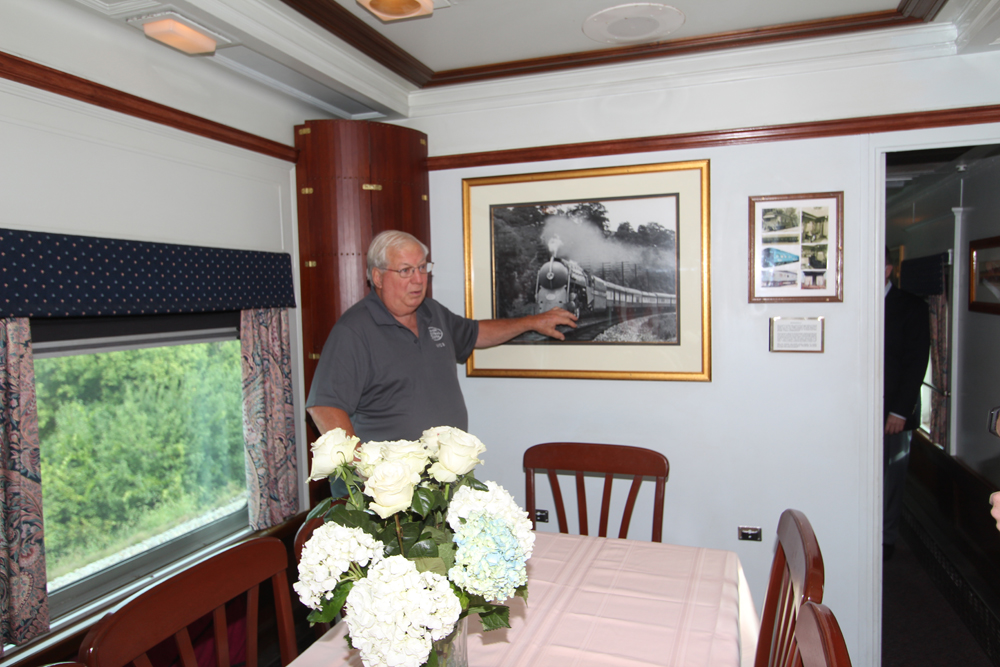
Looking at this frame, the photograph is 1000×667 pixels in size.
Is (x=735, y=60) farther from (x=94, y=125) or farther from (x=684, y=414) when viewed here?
(x=94, y=125)

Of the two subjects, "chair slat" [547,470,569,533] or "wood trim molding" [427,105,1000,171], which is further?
"wood trim molding" [427,105,1000,171]

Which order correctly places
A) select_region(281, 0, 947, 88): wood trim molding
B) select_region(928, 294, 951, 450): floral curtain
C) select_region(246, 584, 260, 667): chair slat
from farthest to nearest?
select_region(928, 294, 951, 450): floral curtain
select_region(281, 0, 947, 88): wood trim molding
select_region(246, 584, 260, 667): chair slat

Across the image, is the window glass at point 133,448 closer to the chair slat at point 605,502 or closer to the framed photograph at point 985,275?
the chair slat at point 605,502

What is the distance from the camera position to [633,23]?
2.47 metres

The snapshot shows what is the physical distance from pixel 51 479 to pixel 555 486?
169 centimetres

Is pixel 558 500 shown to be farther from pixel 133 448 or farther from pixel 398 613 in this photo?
pixel 133 448

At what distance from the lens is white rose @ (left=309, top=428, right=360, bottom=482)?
3.44 feet

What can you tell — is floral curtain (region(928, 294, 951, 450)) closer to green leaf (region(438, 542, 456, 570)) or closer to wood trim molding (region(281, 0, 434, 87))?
wood trim molding (region(281, 0, 434, 87))

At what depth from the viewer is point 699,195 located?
2842 mm

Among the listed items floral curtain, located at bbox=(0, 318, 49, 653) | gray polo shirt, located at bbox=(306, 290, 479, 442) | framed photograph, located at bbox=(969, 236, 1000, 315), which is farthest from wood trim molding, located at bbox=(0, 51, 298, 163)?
framed photograph, located at bbox=(969, 236, 1000, 315)

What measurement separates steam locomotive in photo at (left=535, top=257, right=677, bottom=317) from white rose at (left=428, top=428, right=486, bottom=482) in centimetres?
201

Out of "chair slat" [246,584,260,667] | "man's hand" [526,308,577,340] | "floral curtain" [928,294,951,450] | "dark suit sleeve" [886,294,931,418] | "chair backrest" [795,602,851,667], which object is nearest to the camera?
"chair backrest" [795,602,851,667]

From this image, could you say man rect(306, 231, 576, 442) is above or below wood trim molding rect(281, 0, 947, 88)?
below

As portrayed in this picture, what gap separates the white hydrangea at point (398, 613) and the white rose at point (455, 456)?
187mm
